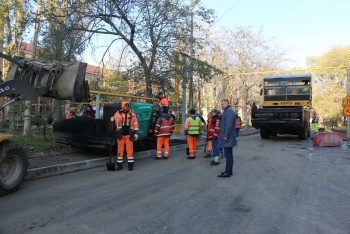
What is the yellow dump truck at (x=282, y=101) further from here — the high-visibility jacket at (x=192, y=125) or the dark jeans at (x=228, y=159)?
the dark jeans at (x=228, y=159)

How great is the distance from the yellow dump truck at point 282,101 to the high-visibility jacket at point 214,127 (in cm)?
638

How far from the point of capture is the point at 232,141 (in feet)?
25.4

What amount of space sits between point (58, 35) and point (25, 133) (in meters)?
4.28

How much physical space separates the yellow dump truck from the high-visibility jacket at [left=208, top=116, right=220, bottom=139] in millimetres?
6382

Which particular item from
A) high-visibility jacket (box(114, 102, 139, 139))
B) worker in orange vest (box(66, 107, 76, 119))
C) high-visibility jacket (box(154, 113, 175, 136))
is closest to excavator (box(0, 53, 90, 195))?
high-visibility jacket (box(114, 102, 139, 139))

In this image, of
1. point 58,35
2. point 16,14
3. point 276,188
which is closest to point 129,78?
point 58,35

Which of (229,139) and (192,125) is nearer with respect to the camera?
(229,139)

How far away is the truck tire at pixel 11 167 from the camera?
5.92 metres

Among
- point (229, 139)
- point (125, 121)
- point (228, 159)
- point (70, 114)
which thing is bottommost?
point (228, 159)

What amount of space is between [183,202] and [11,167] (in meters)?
3.37

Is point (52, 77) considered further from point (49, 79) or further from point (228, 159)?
point (228, 159)

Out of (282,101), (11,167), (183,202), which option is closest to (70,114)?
(11,167)

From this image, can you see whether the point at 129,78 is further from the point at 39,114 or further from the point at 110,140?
the point at 110,140

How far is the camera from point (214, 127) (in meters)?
10.5
